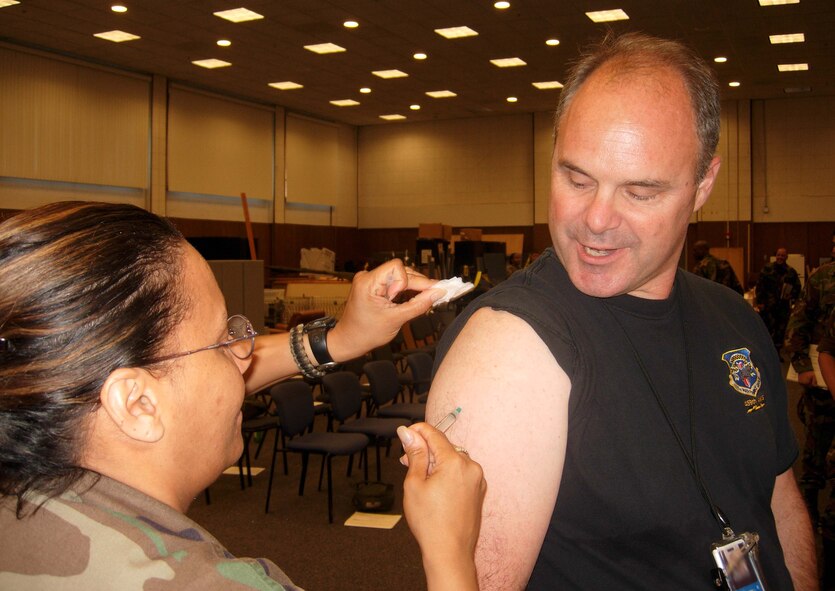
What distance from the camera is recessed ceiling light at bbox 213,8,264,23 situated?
11.0 meters

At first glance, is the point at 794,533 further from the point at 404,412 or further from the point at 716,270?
the point at 716,270

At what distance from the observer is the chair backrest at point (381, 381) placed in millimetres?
6246

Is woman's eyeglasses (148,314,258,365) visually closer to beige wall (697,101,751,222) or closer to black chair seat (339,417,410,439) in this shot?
black chair seat (339,417,410,439)

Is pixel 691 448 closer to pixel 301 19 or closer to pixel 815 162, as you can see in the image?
pixel 301 19

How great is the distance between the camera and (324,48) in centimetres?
1298

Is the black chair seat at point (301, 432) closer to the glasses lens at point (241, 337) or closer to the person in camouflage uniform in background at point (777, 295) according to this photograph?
the glasses lens at point (241, 337)

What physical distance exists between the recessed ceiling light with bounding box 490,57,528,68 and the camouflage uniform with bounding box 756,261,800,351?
238 inches

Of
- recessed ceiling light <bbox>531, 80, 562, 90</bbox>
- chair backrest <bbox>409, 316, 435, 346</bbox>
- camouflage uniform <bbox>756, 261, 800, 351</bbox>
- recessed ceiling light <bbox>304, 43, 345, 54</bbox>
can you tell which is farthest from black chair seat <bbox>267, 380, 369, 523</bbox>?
recessed ceiling light <bbox>531, 80, 562, 90</bbox>

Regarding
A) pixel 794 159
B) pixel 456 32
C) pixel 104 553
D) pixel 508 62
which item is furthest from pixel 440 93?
pixel 104 553

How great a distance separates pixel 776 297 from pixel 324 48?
876 cm

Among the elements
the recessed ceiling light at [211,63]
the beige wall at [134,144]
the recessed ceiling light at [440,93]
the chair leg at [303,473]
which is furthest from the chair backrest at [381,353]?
the recessed ceiling light at [440,93]

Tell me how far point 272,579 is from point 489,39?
12652mm

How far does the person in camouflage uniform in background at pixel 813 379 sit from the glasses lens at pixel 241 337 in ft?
12.4

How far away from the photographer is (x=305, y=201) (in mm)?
19203
